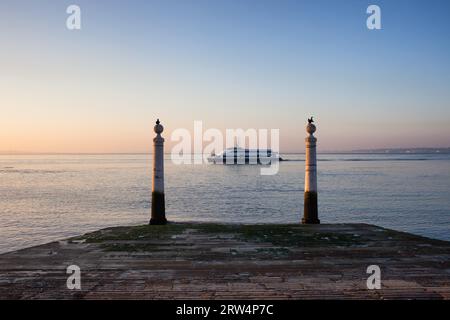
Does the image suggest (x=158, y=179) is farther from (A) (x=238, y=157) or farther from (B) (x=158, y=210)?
(A) (x=238, y=157)

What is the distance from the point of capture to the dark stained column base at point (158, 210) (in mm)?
A: 9891

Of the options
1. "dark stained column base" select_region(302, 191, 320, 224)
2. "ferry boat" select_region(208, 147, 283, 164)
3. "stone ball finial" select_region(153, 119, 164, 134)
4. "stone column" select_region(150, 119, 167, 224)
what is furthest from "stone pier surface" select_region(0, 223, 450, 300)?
"ferry boat" select_region(208, 147, 283, 164)

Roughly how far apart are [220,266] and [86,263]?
1.97m

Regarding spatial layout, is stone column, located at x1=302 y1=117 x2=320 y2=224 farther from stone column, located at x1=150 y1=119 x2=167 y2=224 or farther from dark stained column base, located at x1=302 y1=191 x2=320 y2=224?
stone column, located at x1=150 y1=119 x2=167 y2=224

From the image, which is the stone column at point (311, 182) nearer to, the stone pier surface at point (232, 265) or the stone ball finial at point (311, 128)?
the stone ball finial at point (311, 128)

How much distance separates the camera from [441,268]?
206 inches

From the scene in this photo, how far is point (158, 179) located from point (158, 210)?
2.61 ft

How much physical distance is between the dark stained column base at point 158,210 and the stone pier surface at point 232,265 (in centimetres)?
165

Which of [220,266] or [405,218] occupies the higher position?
[220,266]

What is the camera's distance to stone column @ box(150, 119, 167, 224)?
993cm

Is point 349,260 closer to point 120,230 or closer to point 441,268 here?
point 441,268

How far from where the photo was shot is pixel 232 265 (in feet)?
17.9

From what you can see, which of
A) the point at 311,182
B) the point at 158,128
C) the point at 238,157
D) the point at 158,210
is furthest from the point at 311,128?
the point at 238,157
